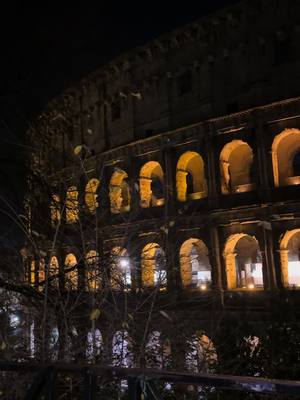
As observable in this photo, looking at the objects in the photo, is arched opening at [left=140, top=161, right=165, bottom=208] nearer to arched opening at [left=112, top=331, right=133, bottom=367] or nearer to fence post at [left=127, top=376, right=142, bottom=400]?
arched opening at [left=112, top=331, right=133, bottom=367]

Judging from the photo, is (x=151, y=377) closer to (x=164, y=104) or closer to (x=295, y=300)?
(x=295, y=300)

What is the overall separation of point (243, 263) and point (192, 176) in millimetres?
5440

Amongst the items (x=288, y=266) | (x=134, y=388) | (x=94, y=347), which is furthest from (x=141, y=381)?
(x=288, y=266)

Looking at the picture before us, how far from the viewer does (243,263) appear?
26.1m

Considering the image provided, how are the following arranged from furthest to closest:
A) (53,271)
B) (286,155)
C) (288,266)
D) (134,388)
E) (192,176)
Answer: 1. (192,176)
2. (286,155)
3. (288,266)
4. (53,271)
5. (134,388)

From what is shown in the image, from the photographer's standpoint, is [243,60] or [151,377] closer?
[151,377]

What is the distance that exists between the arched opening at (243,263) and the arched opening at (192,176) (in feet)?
8.55

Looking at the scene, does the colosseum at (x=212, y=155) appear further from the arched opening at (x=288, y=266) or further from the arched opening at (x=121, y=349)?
the arched opening at (x=121, y=349)

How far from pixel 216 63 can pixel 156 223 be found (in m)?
7.19

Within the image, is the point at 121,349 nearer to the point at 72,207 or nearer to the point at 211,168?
the point at 72,207

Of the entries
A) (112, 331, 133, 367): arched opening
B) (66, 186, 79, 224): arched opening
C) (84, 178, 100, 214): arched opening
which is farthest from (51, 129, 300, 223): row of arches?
(112, 331, 133, 367): arched opening

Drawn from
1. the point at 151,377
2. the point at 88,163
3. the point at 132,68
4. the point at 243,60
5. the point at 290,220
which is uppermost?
the point at 132,68

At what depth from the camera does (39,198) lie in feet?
26.6

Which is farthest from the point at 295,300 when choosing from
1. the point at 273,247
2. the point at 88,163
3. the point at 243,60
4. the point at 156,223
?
the point at 88,163
